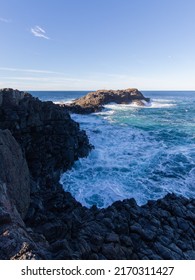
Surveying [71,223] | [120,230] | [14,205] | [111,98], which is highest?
[111,98]

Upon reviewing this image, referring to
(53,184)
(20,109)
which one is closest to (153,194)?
(53,184)

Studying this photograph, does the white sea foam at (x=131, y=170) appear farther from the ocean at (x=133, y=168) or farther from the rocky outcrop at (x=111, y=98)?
the rocky outcrop at (x=111, y=98)

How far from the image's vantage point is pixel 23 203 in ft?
39.1

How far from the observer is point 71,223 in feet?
38.4

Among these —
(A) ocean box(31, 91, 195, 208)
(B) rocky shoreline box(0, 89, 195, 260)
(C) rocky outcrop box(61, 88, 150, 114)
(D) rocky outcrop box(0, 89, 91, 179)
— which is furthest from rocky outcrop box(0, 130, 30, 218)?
(C) rocky outcrop box(61, 88, 150, 114)

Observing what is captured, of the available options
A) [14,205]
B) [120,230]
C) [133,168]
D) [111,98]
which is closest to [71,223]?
[120,230]

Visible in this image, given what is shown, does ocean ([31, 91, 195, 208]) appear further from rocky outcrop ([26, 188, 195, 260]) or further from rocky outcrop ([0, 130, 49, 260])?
rocky outcrop ([0, 130, 49, 260])

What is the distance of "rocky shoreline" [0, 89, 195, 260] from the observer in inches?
317

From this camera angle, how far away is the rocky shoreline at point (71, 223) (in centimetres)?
805

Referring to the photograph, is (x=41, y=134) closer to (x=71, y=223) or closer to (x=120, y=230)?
(x=71, y=223)

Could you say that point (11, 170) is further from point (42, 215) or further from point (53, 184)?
point (53, 184)

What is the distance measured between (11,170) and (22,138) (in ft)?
31.7

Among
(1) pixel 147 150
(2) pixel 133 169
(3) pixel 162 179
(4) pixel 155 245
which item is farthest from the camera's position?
(1) pixel 147 150

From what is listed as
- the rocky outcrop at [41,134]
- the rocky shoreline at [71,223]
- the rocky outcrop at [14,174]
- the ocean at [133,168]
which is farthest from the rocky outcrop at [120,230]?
the rocky outcrop at [41,134]
